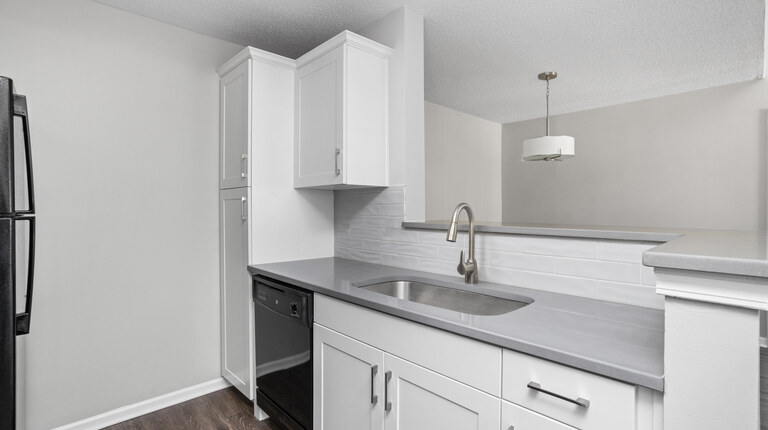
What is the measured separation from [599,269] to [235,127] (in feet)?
6.69

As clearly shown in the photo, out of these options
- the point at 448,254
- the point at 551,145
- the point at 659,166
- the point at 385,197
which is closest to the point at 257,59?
the point at 385,197

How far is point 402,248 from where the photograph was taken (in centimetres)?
215

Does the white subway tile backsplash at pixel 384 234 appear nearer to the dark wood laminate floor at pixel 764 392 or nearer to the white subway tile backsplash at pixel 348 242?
the white subway tile backsplash at pixel 348 242

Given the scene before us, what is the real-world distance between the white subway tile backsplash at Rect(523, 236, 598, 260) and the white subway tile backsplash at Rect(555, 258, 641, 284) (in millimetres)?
23

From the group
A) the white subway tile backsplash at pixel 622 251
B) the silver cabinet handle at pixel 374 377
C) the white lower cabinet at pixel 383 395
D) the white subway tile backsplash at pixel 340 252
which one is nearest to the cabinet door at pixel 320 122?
the white subway tile backsplash at pixel 340 252

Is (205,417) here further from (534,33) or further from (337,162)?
(534,33)

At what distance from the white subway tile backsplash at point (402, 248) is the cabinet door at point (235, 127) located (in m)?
0.79

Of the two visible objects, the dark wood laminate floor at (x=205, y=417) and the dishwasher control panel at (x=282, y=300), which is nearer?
the dishwasher control panel at (x=282, y=300)

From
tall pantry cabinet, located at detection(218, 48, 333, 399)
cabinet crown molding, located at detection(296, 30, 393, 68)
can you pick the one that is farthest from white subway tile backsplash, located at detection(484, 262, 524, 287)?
cabinet crown molding, located at detection(296, 30, 393, 68)

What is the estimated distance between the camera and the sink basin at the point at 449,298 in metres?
1.56

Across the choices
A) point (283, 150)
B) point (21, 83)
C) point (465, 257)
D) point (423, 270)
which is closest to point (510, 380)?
point (465, 257)

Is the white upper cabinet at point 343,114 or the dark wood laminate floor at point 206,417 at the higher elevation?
the white upper cabinet at point 343,114

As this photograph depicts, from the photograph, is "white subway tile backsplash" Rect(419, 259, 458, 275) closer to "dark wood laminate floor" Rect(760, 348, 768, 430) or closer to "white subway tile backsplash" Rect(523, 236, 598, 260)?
"white subway tile backsplash" Rect(523, 236, 598, 260)

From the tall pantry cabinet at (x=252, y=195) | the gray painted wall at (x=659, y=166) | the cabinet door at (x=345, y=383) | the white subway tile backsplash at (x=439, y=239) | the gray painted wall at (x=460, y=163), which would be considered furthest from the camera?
the gray painted wall at (x=460, y=163)
